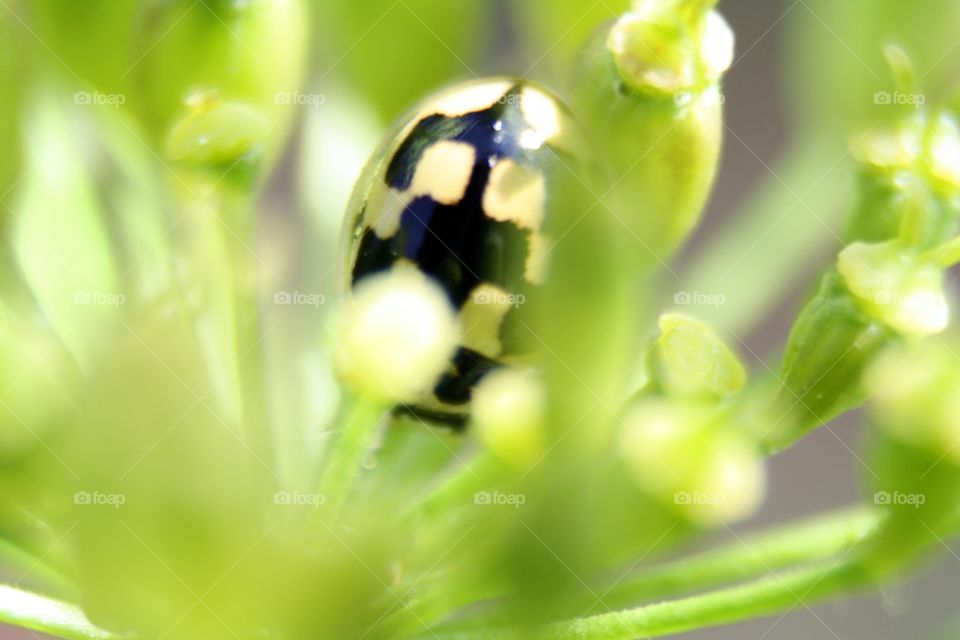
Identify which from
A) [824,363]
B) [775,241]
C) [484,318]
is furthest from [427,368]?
[775,241]

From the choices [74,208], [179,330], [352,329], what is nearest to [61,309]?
[74,208]

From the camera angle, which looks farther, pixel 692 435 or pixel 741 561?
pixel 741 561

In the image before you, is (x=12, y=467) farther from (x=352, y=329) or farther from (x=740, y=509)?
(x=740, y=509)

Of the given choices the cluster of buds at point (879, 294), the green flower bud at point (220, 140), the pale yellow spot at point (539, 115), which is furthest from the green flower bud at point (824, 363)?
the green flower bud at point (220, 140)

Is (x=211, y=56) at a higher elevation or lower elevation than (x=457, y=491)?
higher

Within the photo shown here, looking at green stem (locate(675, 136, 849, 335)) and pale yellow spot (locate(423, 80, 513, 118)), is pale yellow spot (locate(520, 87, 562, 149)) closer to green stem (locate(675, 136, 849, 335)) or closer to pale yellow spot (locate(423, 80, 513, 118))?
pale yellow spot (locate(423, 80, 513, 118))

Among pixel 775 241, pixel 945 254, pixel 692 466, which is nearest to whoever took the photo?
pixel 692 466

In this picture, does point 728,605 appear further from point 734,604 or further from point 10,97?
point 10,97

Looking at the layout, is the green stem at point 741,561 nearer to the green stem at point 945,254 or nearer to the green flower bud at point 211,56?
the green stem at point 945,254
